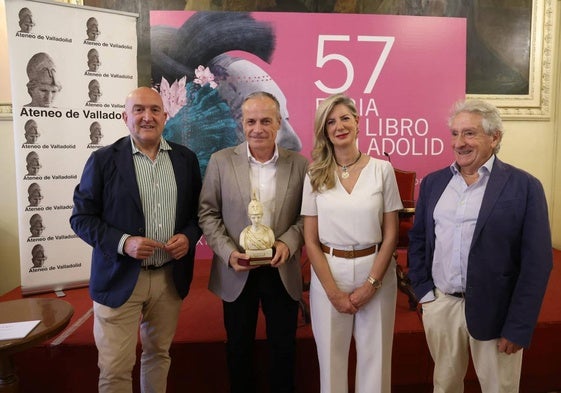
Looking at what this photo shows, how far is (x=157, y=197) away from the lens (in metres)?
2.08

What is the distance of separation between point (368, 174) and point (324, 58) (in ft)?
9.23

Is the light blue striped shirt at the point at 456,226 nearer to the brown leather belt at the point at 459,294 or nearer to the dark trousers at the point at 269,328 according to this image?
the brown leather belt at the point at 459,294

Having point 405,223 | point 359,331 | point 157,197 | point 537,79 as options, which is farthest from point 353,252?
point 537,79

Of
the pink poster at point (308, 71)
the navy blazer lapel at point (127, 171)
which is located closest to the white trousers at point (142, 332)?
the navy blazer lapel at point (127, 171)

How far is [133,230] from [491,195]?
1577mm

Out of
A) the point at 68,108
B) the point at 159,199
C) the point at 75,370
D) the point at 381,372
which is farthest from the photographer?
the point at 68,108

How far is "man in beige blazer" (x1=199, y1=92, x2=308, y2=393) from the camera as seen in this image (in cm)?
213

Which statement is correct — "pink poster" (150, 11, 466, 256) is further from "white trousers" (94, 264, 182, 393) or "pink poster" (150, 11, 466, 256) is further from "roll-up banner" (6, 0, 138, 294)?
"white trousers" (94, 264, 182, 393)

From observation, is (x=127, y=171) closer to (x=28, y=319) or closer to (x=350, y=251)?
(x=28, y=319)

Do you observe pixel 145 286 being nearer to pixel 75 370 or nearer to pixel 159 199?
pixel 159 199

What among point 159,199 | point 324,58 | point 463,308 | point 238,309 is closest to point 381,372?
point 463,308

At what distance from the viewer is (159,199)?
82.2 inches

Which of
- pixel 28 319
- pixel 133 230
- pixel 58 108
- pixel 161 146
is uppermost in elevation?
pixel 58 108

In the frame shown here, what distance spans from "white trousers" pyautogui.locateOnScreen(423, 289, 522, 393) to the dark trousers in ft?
2.27
